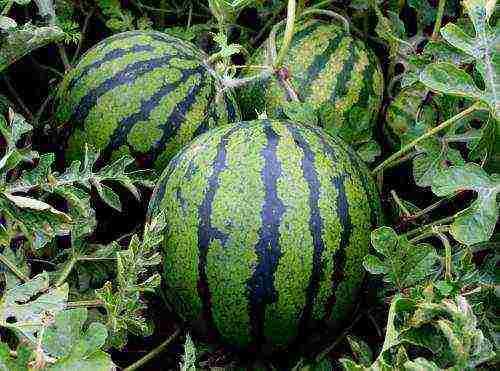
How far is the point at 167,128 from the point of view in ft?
8.27

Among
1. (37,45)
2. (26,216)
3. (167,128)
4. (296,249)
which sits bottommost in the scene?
(296,249)

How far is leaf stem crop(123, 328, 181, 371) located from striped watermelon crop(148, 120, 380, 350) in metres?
0.17

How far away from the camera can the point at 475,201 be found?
2.06 metres

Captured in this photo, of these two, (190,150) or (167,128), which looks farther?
(167,128)

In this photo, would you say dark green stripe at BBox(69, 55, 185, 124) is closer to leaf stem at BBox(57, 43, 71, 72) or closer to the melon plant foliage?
the melon plant foliage

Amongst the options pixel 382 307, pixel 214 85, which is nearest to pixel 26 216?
pixel 214 85

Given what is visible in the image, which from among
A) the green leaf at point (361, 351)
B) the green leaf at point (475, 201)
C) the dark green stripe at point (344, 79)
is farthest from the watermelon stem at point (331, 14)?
the green leaf at point (361, 351)

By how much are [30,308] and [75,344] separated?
263 mm

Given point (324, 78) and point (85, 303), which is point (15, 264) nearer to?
point (85, 303)

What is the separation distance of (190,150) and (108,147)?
34 cm

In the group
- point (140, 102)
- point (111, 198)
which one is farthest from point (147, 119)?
point (111, 198)

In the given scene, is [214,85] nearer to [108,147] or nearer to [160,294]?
[108,147]

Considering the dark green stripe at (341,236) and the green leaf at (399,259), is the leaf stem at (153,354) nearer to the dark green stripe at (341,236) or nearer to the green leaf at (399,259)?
the dark green stripe at (341,236)

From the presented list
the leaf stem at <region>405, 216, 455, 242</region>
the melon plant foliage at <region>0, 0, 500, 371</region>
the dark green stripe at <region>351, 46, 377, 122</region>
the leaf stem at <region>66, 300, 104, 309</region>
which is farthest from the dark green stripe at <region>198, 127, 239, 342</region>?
the dark green stripe at <region>351, 46, 377, 122</region>
